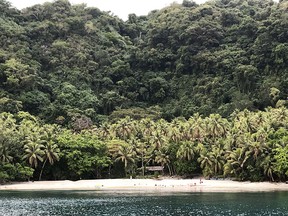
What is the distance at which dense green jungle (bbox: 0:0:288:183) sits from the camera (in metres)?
94.8

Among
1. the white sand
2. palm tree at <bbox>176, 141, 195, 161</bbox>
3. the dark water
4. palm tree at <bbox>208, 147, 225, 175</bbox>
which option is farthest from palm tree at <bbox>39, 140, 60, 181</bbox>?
palm tree at <bbox>208, 147, 225, 175</bbox>

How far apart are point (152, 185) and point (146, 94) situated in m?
70.6

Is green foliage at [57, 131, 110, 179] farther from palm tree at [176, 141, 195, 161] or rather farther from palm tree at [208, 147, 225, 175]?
palm tree at [208, 147, 225, 175]

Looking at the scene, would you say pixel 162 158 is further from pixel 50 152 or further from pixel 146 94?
pixel 146 94

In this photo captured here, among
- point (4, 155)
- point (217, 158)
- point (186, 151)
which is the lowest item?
point (217, 158)

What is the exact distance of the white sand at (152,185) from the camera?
85625mm

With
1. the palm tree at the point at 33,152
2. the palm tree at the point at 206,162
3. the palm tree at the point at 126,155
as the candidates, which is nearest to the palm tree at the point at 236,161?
the palm tree at the point at 206,162

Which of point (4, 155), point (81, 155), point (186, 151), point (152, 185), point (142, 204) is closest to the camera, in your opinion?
point (142, 204)

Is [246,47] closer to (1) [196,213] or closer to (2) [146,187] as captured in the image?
(2) [146,187]

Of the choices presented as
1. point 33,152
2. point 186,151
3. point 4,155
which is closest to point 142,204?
point 186,151

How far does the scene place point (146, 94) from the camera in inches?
6403

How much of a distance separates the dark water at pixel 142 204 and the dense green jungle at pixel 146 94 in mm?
15112

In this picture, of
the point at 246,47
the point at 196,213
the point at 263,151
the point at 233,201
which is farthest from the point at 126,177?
the point at 246,47

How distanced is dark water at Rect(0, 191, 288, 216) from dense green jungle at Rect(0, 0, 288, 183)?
15112 millimetres
